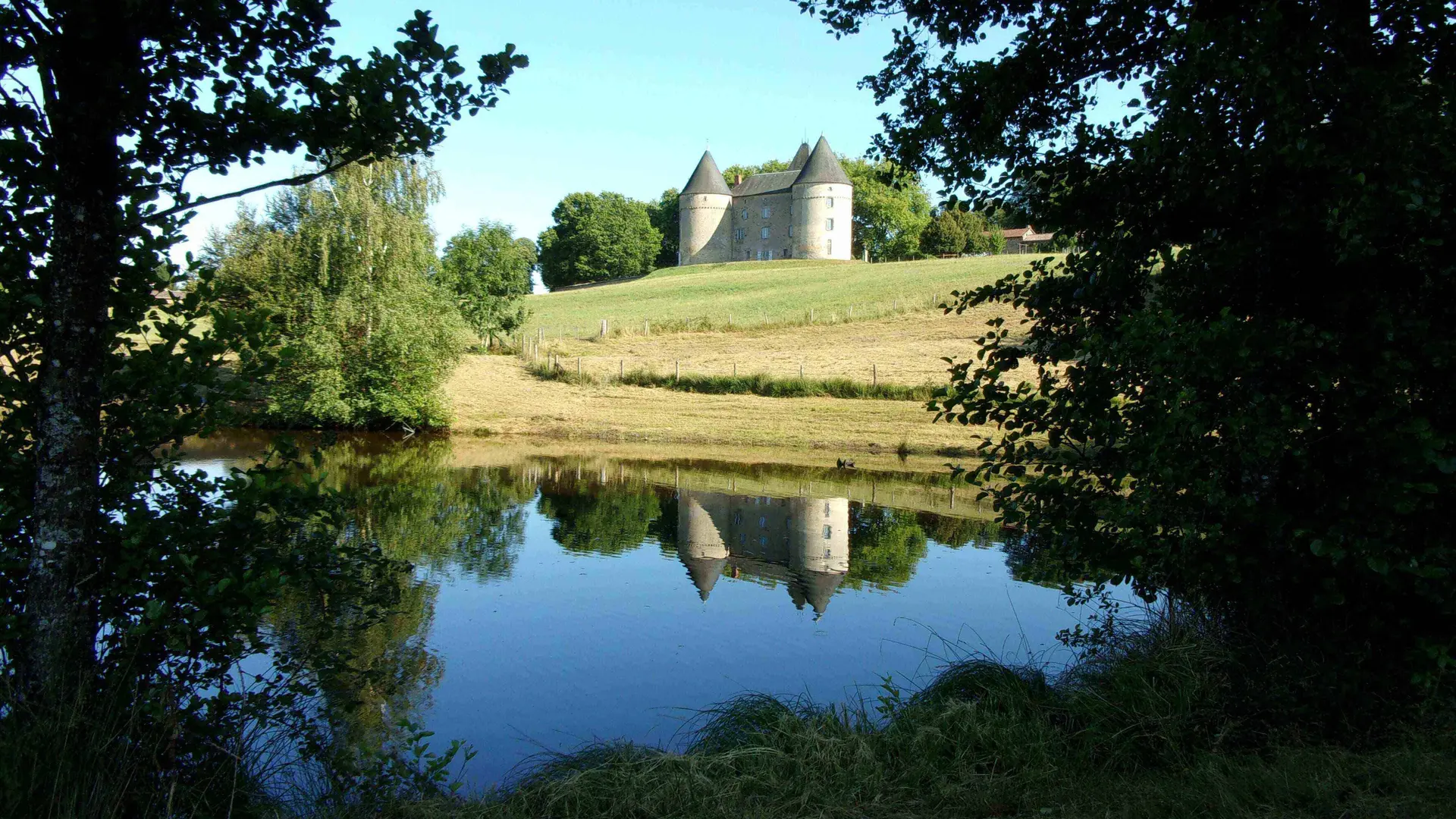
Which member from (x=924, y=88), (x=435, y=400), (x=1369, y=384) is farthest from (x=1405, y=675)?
(x=435, y=400)

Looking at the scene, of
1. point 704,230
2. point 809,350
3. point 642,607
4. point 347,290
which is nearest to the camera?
point 642,607

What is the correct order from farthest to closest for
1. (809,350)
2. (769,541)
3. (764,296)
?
(764,296), (809,350), (769,541)

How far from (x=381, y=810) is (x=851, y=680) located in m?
4.62

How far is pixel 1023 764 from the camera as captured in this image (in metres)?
5.46

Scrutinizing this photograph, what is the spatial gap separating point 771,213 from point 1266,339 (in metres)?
103

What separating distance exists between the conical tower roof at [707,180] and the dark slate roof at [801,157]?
7.97 m

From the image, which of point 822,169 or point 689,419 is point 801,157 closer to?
point 822,169

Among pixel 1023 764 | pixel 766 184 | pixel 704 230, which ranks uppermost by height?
pixel 766 184

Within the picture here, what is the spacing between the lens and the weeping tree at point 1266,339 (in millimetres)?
5094

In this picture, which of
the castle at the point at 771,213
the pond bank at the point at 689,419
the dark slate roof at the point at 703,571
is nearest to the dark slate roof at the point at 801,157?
the castle at the point at 771,213

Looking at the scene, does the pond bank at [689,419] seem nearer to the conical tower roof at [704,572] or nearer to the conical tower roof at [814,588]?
the conical tower roof at [704,572]

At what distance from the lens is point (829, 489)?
21031 millimetres

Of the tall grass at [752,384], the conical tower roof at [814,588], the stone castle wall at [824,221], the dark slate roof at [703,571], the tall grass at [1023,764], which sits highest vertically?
the stone castle wall at [824,221]

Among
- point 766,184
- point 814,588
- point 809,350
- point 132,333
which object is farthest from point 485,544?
point 766,184
